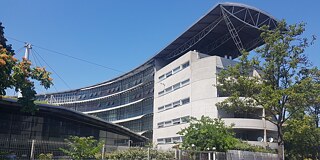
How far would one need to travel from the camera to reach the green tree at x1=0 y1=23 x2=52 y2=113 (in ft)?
48.9

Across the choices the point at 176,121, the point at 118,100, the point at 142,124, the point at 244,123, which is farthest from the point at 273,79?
the point at 118,100

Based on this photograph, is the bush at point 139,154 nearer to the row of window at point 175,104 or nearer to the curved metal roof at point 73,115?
the curved metal roof at point 73,115

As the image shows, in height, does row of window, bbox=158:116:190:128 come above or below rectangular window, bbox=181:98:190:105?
below

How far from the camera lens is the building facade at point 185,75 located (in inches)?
1564

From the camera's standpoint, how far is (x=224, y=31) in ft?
145

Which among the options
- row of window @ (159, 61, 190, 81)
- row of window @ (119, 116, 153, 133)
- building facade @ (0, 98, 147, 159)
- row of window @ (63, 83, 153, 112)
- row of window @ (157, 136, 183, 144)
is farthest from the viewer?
row of window @ (63, 83, 153, 112)

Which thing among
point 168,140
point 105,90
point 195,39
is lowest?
point 168,140

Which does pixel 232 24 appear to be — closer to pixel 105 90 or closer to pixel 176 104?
pixel 176 104

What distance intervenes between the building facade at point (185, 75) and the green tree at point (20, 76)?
24041 millimetres

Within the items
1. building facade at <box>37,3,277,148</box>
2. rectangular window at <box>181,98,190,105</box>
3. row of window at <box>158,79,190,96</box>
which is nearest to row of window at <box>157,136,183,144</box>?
building facade at <box>37,3,277,148</box>

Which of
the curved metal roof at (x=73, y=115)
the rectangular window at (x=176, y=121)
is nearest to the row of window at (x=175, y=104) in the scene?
the rectangular window at (x=176, y=121)

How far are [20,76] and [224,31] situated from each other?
33349mm

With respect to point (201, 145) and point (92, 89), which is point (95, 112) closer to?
point (92, 89)

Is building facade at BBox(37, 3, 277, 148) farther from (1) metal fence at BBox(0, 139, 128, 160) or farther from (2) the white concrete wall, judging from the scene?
(1) metal fence at BBox(0, 139, 128, 160)
